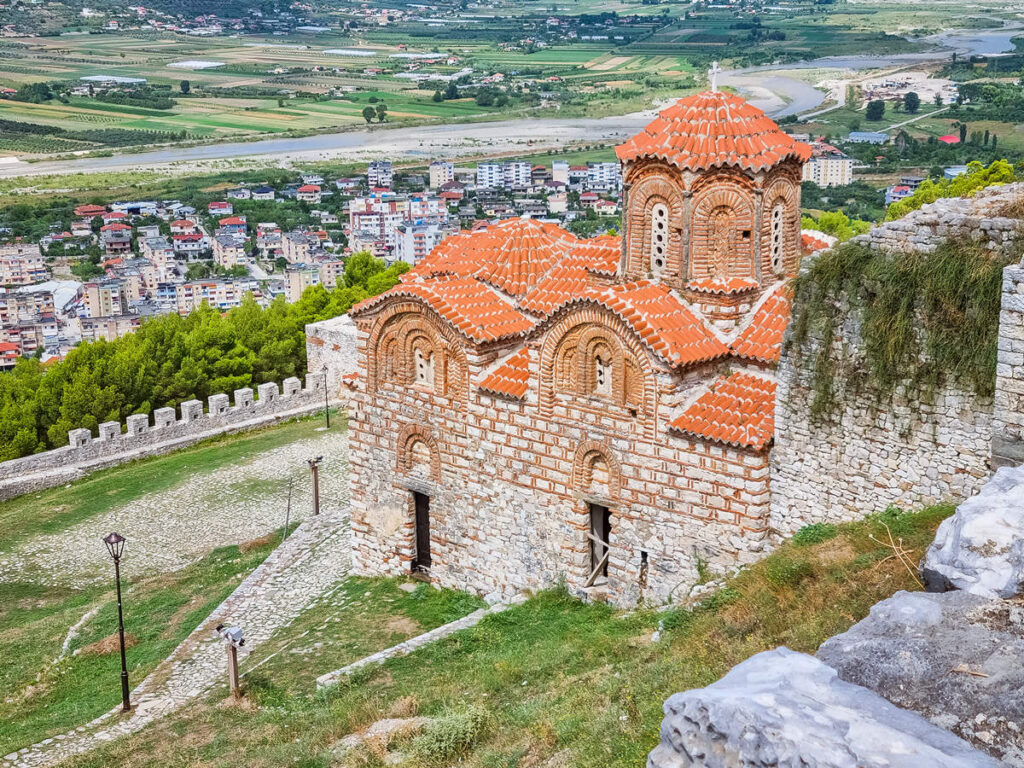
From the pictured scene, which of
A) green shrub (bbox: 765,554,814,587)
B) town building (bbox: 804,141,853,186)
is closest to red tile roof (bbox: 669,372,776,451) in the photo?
green shrub (bbox: 765,554,814,587)

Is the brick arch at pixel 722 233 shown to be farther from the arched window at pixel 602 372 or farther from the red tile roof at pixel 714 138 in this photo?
the arched window at pixel 602 372

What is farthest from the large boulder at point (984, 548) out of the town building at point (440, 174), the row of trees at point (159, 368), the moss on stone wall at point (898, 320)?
the town building at point (440, 174)

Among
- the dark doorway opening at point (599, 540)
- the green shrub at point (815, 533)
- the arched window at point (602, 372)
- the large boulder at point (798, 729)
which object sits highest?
the large boulder at point (798, 729)

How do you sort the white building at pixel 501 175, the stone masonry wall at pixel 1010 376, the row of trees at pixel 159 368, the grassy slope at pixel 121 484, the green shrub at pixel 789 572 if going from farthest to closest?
the white building at pixel 501 175 < the row of trees at pixel 159 368 < the grassy slope at pixel 121 484 < the green shrub at pixel 789 572 < the stone masonry wall at pixel 1010 376

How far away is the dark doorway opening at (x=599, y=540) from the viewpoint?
1351 centimetres

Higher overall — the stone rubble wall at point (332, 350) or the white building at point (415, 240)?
the stone rubble wall at point (332, 350)

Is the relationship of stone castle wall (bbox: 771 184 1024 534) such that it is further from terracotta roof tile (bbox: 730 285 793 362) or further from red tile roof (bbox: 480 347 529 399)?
red tile roof (bbox: 480 347 529 399)

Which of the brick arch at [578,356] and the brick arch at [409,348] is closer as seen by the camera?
the brick arch at [578,356]

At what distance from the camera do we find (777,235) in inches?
534

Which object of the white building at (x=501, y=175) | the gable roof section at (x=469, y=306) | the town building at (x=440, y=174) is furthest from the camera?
the town building at (x=440, y=174)

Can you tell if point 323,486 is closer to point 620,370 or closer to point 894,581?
point 620,370

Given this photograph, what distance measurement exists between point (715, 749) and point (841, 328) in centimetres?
660

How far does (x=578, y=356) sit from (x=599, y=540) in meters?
2.25

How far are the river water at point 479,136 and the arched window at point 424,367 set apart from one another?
2395 inches
